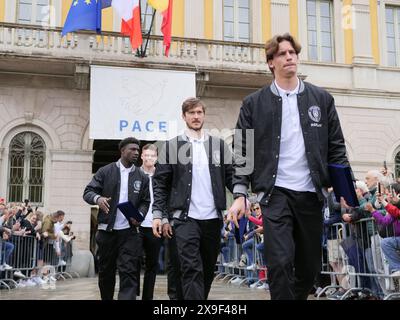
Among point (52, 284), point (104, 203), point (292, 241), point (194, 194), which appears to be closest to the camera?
point (292, 241)

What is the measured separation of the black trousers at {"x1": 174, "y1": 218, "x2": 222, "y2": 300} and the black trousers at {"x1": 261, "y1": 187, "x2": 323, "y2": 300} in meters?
1.12

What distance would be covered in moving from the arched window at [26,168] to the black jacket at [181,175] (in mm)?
12404

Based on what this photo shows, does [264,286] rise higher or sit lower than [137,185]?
lower

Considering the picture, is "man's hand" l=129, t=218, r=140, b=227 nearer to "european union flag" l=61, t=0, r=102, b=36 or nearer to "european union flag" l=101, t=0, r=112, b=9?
"european union flag" l=61, t=0, r=102, b=36

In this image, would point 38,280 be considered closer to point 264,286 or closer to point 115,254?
point 264,286

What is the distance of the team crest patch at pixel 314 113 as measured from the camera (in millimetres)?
4578

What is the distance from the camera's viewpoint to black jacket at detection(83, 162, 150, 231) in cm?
717

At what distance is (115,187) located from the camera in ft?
23.7

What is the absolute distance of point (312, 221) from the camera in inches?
174

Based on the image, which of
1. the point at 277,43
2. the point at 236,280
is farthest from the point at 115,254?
the point at 236,280

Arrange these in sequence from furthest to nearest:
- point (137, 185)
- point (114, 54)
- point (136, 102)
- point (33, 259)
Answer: point (114, 54) → point (136, 102) → point (33, 259) → point (137, 185)

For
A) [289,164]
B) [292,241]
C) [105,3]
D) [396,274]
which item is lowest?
[396,274]

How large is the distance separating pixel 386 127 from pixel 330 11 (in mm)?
4784

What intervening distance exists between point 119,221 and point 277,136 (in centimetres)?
313
